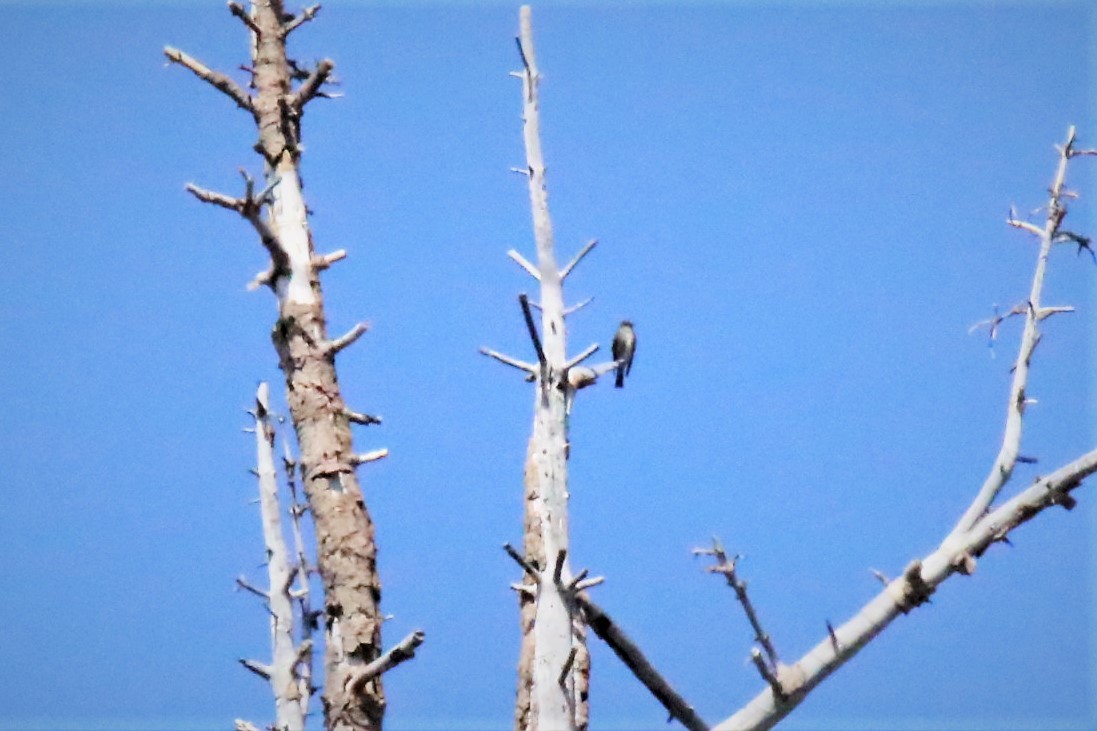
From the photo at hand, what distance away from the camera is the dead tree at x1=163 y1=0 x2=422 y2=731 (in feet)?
25.9

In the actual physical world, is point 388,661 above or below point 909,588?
above

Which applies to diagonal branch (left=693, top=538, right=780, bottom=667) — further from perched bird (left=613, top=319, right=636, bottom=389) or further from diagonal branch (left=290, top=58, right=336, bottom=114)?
perched bird (left=613, top=319, right=636, bottom=389)

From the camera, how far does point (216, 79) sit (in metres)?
9.26

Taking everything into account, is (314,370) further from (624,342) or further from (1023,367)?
(624,342)

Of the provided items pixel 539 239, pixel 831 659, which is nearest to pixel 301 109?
pixel 539 239

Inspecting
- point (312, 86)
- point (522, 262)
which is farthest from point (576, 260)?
point (312, 86)

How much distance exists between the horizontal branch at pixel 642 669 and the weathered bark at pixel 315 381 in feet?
9.70

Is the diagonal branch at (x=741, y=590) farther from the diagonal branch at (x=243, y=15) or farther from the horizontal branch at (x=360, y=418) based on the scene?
the diagonal branch at (x=243, y=15)

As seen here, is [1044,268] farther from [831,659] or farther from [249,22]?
[249,22]

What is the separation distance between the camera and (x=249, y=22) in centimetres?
955

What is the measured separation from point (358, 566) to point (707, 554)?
371cm

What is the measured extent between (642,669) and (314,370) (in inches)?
164

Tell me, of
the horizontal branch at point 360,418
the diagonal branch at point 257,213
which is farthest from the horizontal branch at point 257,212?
the horizontal branch at point 360,418

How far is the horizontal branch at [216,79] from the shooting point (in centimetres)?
912
